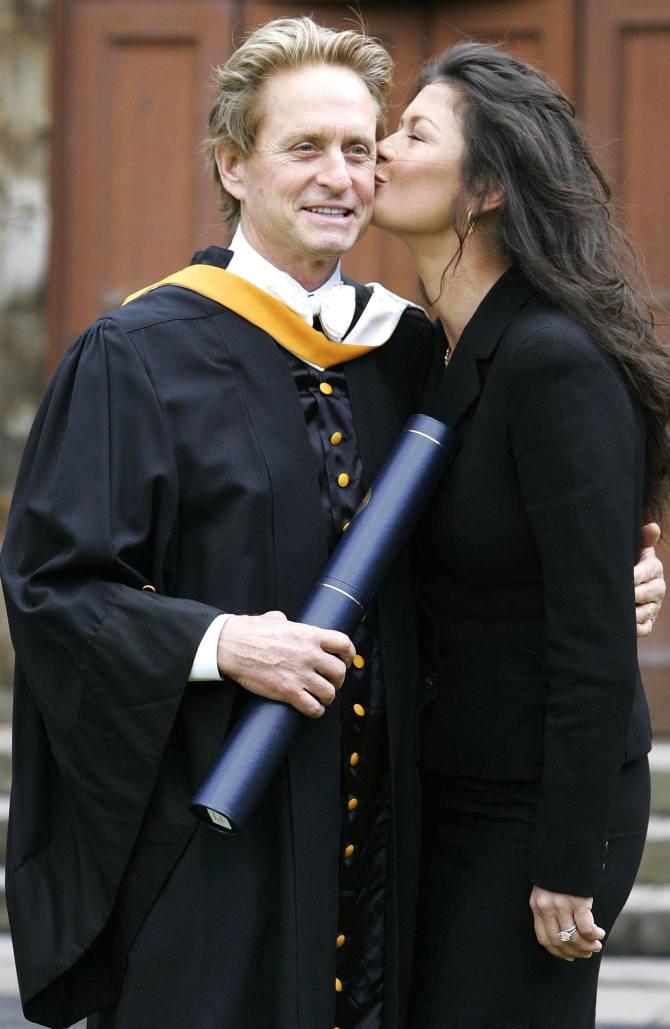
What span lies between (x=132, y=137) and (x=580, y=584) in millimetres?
3336

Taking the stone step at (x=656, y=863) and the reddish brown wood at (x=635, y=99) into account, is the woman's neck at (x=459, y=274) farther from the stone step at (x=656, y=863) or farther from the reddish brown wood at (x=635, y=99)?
the reddish brown wood at (x=635, y=99)

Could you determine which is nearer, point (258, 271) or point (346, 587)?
point (346, 587)

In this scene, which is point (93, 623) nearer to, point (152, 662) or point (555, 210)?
point (152, 662)

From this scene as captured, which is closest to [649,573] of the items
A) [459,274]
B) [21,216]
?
[459,274]

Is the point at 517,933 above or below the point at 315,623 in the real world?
below

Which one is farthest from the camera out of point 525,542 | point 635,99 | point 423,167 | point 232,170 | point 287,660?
point 635,99

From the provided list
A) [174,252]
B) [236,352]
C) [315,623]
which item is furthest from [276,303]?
[174,252]

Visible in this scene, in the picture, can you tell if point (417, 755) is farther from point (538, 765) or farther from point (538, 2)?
point (538, 2)

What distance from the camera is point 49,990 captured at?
257 centimetres

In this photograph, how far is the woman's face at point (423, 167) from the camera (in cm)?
268

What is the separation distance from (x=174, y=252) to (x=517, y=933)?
327 cm

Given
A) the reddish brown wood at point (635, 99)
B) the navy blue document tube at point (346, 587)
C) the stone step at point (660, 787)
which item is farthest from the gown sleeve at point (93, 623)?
the reddish brown wood at point (635, 99)

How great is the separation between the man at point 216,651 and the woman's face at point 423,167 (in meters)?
0.05

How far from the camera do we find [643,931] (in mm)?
4496
